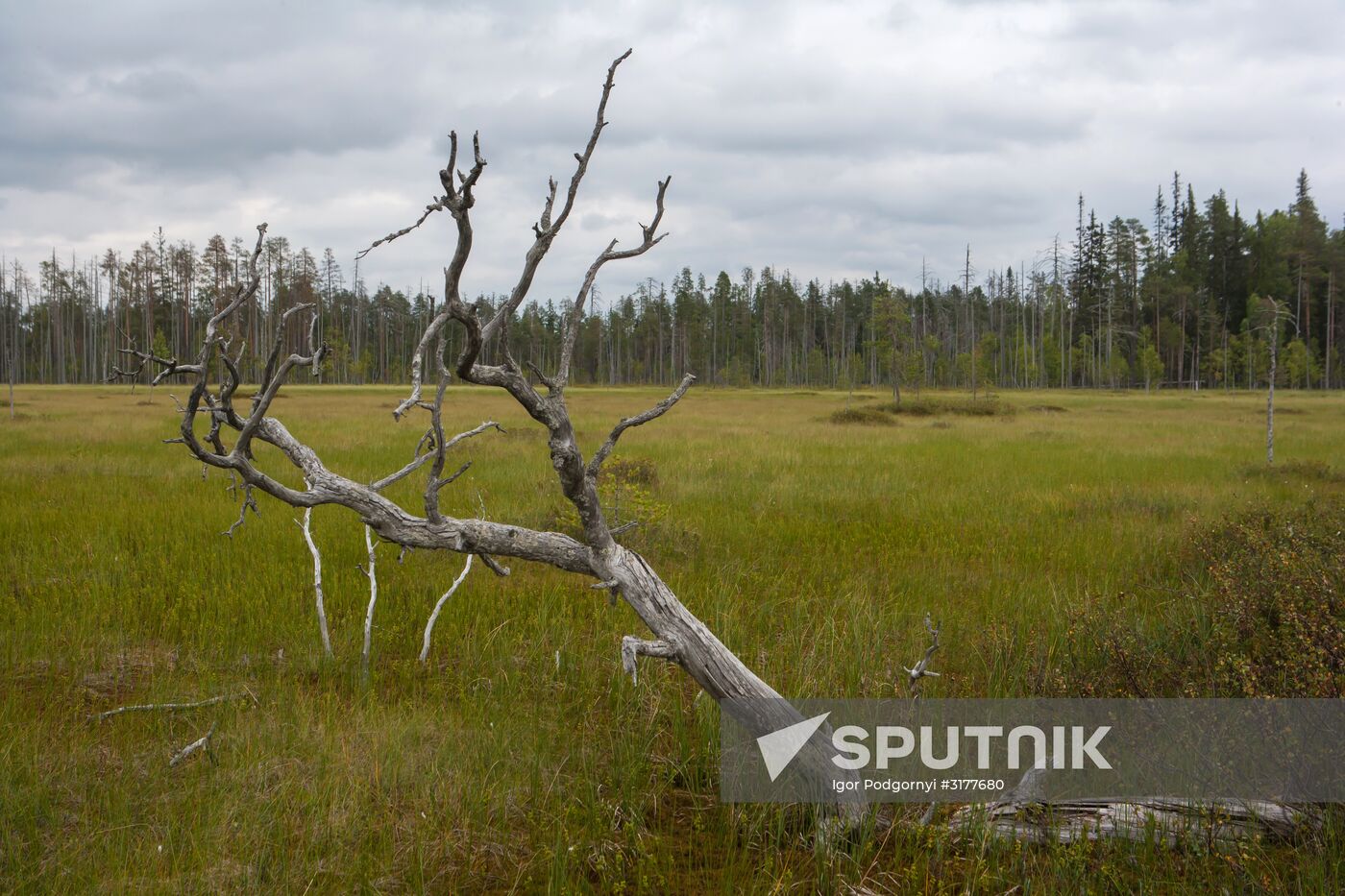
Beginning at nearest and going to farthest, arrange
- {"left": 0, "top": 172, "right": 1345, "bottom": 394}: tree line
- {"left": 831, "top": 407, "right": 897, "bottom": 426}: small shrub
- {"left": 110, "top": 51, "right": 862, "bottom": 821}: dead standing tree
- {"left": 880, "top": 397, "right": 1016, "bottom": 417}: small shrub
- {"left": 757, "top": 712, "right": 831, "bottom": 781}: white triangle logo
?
{"left": 110, "top": 51, "right": 862, "bottom": 821}: dead standing tree < {"left": 757, "top": 712, "right": 831, "bottom": 781}: white triangle logo < {"left": 831, "top": 407, "right": 897, "bottom": 426}: small shrub < {"left": 880, "top": 397, "right": 1016, "bottom": 417}: small shrub < {"left": 0, "top": 172, "right": 1345, "bottom": 394}: tree line

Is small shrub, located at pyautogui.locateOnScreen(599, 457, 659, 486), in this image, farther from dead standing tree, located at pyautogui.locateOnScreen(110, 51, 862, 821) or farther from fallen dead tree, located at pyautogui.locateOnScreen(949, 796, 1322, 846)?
fallen dead tree, located at pyautogui.locateOnScreen(949, 796, 1322, 846)

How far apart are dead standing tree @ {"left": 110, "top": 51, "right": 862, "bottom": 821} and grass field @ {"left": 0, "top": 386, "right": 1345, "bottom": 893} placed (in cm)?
90

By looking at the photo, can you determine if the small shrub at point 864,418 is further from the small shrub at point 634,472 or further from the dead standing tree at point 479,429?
the dead standing tree at point 479,429

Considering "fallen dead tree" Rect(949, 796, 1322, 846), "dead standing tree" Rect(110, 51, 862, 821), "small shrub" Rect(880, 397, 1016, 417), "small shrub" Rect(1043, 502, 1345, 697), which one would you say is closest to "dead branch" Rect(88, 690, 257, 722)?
"dead standing tree" Rect(110, 51, 862, 821)

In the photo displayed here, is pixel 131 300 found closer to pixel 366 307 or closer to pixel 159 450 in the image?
pixel 366 307

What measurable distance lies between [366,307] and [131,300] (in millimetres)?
34738

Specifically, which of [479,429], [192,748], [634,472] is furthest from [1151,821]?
[634,472]

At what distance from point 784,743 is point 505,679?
2.27 m

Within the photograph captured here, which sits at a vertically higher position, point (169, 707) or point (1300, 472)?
point (1300, 472)

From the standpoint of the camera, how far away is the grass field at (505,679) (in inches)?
131

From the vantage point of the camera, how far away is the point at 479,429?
129 inches

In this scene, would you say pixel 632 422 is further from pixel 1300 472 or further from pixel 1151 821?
pixel 1300 472

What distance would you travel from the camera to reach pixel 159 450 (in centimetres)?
1739

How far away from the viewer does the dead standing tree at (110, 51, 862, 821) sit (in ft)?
8.33
